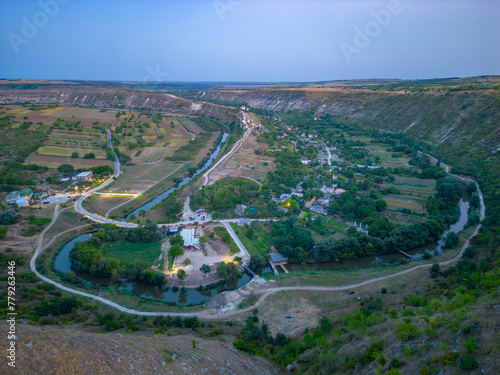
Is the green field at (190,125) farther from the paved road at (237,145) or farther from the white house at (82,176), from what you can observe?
the white house at (82,176)

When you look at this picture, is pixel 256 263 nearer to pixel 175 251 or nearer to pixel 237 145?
pixel 175 251

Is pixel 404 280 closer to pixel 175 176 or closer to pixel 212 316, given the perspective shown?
pixel 212 316

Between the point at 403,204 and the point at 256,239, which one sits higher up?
the point at 403,204

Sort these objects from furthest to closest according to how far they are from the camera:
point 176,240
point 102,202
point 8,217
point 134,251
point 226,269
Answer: point 102,202, point 8,217, point 134,251, point 176,240, point 226,269

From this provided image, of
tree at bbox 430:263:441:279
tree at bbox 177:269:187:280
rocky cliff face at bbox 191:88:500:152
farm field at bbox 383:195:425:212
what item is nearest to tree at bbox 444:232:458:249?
tree at bbox 430:263:441:279

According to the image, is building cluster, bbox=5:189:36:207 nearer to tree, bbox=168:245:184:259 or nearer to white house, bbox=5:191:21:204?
white house, bbox=5:191:21:204

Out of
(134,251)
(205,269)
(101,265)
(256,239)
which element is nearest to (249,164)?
(256,239)

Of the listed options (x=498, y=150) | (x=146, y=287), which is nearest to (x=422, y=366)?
(x=146, y=287)
